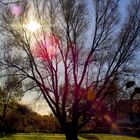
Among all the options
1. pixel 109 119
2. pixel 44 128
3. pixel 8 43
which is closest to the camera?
pixel 8 43

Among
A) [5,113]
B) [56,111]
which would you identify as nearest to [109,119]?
[5,113]

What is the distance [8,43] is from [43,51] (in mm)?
3365

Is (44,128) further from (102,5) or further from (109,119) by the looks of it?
(109,119)

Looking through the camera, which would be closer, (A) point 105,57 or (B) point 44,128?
(A) point 105,57

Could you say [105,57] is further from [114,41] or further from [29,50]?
[29,50]

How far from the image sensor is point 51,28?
3644 cm

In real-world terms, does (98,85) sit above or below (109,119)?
below

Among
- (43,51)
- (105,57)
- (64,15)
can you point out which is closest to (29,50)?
(43,51)

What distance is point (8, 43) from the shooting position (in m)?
35.1

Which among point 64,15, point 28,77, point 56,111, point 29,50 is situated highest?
point 64,15

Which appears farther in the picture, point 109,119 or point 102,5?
point 109,119

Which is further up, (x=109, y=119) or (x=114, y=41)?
(x=109, y=119)

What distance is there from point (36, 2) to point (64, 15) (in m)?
2.93

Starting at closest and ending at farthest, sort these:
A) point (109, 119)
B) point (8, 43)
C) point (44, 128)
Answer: point (8, 43) → point (44, 128) → point (109, 119)
